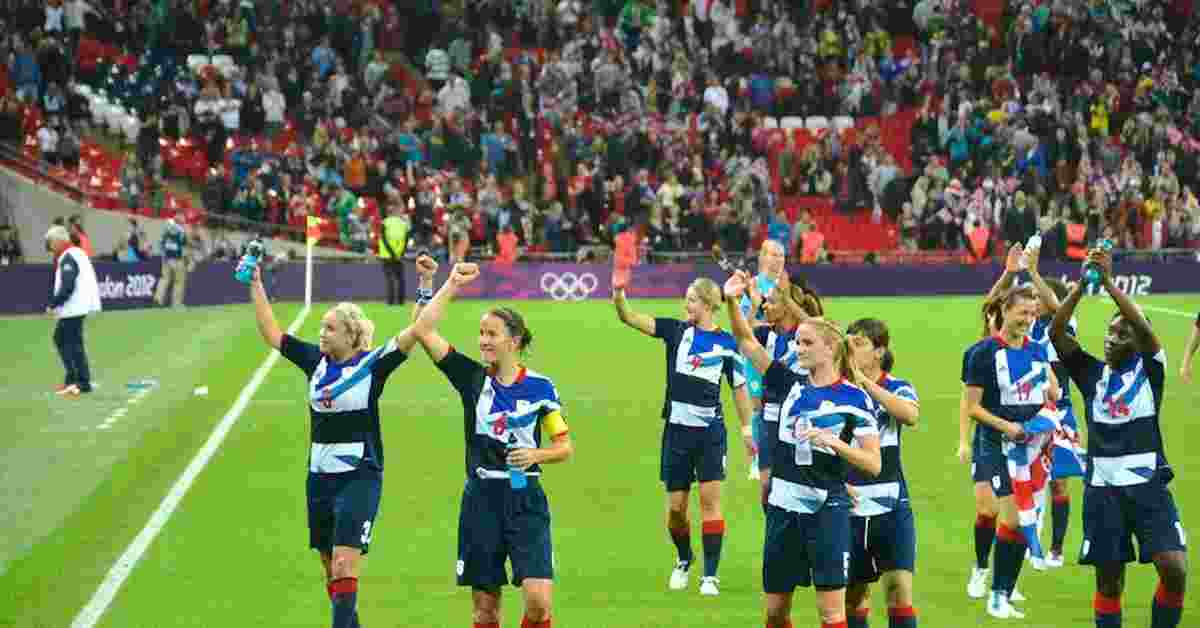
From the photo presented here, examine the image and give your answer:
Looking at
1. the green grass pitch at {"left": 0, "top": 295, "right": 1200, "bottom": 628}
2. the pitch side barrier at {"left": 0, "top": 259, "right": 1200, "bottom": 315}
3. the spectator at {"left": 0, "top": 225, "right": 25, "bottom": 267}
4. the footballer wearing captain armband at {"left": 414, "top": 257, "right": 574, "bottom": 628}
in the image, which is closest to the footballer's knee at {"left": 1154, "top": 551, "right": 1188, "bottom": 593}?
the green grass pitch at {"left": 0, "top": 295, "right": 1200, "bottom": 628}

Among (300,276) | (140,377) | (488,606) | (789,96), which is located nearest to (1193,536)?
(488,606)

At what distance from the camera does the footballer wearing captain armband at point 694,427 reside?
1373 centimetres

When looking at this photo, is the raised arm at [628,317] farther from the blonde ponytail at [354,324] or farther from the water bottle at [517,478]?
the water bottle at [517,478]

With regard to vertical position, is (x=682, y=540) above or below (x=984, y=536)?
below

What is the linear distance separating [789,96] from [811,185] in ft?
10.7

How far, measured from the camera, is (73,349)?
2488 cm

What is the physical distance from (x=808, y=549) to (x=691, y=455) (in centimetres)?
388

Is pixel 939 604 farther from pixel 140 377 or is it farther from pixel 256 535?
pixel 140 377

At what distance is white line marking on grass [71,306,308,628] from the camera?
13.1 metres

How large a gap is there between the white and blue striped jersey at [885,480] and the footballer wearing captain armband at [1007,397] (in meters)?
2.04

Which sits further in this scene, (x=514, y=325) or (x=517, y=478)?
(x=514, y=325)

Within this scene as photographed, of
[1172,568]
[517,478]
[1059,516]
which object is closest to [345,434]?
[517,478]

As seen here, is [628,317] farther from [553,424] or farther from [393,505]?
[393,505]

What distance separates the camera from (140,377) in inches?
1077
